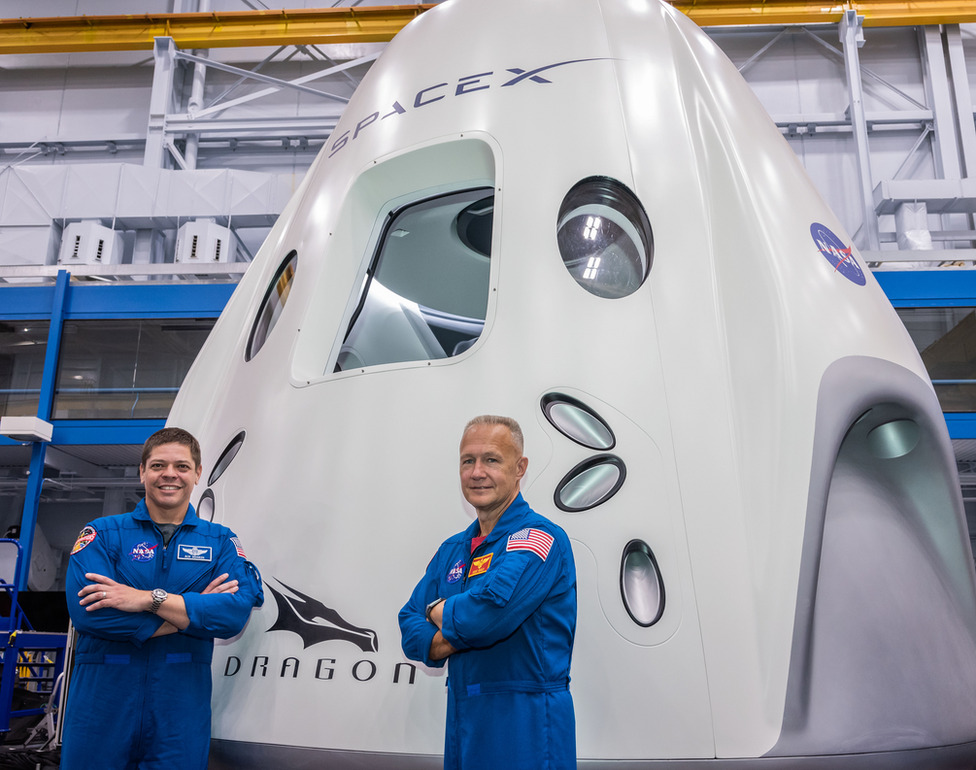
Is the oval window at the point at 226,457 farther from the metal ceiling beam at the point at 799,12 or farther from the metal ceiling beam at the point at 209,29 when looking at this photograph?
the metal ceiling beam at the point at 799,12

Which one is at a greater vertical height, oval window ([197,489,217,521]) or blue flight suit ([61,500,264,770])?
oval window ([197,489,217,521])

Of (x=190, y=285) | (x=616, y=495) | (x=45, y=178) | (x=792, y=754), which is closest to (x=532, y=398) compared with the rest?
(x=616, y=495)

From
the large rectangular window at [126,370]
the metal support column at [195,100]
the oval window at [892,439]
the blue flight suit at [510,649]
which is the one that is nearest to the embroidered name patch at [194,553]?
the blue flight suit at [510,649]

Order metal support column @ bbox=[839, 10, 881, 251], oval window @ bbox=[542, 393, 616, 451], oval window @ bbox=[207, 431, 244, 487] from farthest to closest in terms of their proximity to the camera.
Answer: metal support column @ bbox=[839, 10, 881, 251], oval window @ bbox=[207, 431, 244, 487], oval window @ bbox=[542, 393, 616, 451]

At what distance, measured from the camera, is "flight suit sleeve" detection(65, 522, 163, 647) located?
7.95ft

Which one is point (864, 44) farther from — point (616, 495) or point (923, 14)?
point (616, 495)

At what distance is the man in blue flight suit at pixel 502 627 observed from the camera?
214cm

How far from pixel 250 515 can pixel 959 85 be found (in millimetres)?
15236

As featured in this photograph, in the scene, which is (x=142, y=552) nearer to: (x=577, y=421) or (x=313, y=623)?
(x=313, y=623)

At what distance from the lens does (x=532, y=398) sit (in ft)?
9.42

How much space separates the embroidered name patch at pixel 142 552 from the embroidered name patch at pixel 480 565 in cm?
105

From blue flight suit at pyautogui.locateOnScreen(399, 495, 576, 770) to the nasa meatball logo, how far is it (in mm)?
1841

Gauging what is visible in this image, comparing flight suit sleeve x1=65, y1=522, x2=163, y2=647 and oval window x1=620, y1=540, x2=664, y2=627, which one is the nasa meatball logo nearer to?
oval window x1=620, y1=540, x2=664, y2=627

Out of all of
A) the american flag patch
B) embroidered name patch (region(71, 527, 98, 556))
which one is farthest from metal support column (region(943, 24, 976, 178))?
embroidered name patch (region(71, 527, 98, 556))
